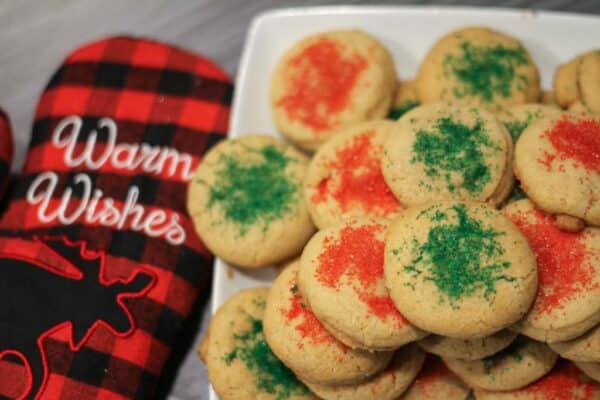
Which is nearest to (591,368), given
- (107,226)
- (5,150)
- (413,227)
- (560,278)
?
(560,278)

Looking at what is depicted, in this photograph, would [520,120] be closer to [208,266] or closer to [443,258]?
[443,258]

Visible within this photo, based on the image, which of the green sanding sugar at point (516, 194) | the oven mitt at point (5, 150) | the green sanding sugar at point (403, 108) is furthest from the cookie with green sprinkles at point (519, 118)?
the oven mitt at point (5, 150)

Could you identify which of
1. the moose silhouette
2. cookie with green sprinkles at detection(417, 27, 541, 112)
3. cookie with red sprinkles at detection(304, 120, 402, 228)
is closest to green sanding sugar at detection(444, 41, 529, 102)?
cookie with green sprinkles at detection(417, 27, 541, 112)

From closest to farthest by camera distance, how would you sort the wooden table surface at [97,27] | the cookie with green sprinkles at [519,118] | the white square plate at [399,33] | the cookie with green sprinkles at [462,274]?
the cookie with green sprinkles at [462,274]
the cookie with green sprinkles at [519,118]
the white square plate at [399,33]
the wooden table surface at [97,27]

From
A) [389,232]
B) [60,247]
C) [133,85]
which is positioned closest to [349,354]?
[389,232]

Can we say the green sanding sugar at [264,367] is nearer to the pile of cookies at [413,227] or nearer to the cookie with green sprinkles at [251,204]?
the pile of cookies at [413,227]

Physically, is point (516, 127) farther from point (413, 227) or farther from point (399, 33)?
point (399, 33)
